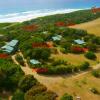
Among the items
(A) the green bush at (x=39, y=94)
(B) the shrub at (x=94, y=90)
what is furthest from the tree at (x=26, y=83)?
(B) the shrub at (x=94, y=90)

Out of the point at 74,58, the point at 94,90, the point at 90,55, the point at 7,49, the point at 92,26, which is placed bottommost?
the point at 92,26

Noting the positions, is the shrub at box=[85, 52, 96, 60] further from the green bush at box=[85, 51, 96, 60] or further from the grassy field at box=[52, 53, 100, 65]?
the grassy field at box=[52, 53, 100, 65]

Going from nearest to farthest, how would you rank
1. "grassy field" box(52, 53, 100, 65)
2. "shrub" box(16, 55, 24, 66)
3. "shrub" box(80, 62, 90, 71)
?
"shrub" box(80, 62, 90, 71) < "shrub" box(16, 55, 24, 66) < "grassy field" box(52, 53, 100, 65)

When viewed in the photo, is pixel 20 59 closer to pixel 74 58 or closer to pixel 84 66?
pixel 74 58

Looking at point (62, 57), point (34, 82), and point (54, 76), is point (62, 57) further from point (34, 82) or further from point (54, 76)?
point (34, 82)

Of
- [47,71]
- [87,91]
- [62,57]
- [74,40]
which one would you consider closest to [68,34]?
[74,40]

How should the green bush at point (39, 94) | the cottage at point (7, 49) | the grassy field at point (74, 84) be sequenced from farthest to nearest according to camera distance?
1. the cottage at point (7, 49)
2. the grassy field at point (74, 84)
3. the green bush at point (39, 94)

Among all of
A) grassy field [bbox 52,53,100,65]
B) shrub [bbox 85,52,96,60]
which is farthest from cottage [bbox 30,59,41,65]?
shrub [bbox 85,52,96,60]

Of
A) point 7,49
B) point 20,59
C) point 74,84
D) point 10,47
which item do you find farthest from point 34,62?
point 10,47

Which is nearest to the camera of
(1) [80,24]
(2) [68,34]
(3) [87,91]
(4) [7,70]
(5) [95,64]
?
(3) [87,91]

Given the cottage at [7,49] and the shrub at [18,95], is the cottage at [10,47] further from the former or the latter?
the shrub at [18,95]

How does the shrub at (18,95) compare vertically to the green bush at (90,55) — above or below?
above
